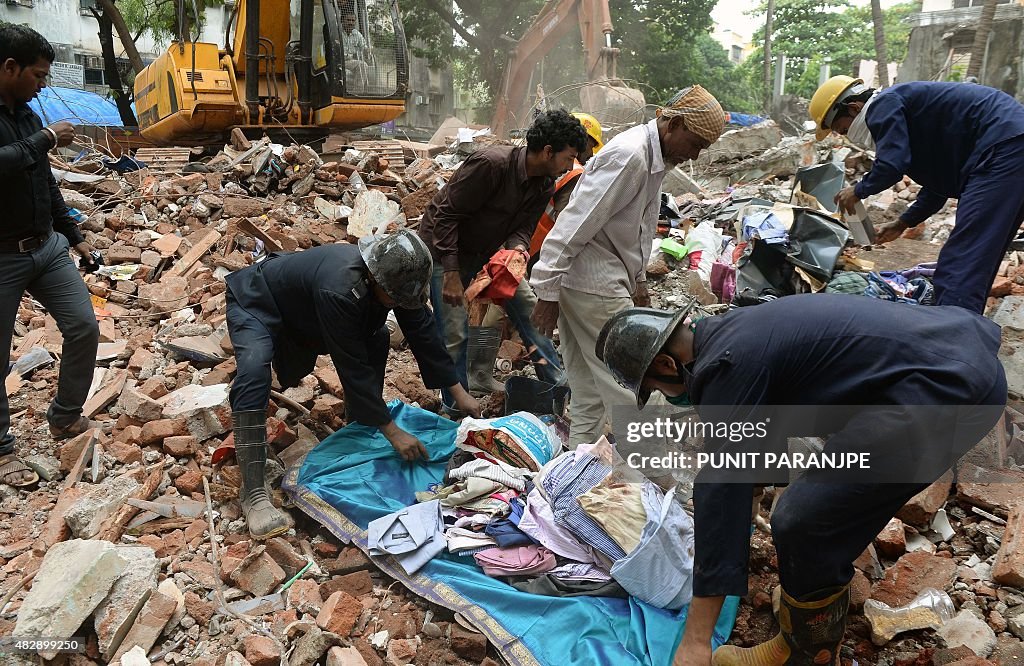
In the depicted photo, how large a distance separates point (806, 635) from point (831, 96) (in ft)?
9.61

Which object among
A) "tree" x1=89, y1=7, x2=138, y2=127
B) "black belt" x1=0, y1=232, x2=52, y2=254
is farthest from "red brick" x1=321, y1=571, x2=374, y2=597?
"tree" x1=89, y1=7, x2=138, y2=127

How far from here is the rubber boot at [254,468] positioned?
3.29 metres

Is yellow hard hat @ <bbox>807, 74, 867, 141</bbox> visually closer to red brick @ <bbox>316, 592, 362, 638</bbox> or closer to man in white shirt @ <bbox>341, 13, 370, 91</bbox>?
red brick @ <bbox>316, 592, 362, 638</bbox>

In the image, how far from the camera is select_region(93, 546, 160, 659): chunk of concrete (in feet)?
8.46

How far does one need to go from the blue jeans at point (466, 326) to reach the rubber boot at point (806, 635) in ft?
7.34

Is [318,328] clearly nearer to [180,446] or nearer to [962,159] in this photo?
[180,446]

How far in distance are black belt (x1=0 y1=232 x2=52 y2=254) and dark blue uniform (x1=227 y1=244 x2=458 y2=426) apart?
93cm

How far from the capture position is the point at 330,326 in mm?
3275

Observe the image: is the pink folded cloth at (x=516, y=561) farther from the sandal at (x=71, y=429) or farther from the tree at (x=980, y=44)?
the tree at (x=980, y=44)

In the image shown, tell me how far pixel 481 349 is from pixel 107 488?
2.20 m

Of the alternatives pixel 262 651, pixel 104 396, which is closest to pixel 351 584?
pixel 262 651

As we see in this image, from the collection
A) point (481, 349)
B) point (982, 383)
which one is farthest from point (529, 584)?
point (481, 349)

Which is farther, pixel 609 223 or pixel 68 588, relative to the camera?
pixel 609 223

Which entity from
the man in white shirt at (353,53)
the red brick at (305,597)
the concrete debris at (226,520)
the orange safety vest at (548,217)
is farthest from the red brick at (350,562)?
the man in white shirt at (353,53)
